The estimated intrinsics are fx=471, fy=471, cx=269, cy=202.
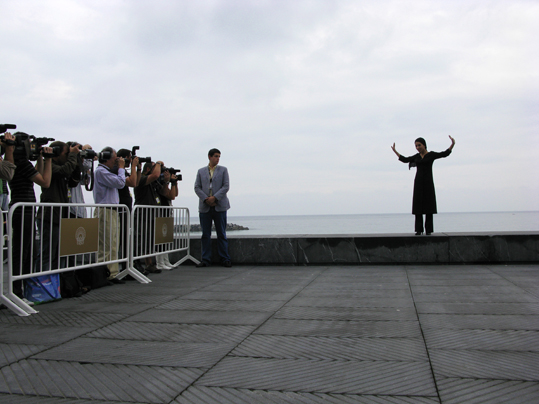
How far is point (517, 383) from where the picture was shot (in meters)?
2.73

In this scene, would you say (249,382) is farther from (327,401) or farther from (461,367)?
(461,367)

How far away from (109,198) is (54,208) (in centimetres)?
141

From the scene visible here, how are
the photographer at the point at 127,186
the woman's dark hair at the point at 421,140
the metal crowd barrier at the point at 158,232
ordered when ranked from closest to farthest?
the photographer at the point at 127,186, the metal crowd barrier at the point at 158,232, the woman's dark hair at the point at 421,140

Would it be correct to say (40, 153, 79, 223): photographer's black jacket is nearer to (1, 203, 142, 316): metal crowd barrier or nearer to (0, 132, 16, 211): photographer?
(1, 203, 142, 316): metal crowd barrier

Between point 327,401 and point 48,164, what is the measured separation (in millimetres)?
4438

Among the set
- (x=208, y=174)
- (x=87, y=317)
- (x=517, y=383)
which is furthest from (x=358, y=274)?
(x=517, y=383)

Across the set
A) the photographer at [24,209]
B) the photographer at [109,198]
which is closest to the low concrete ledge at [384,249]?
the photographer at [109,198]

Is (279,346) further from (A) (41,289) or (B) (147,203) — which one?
(B) (147,203)

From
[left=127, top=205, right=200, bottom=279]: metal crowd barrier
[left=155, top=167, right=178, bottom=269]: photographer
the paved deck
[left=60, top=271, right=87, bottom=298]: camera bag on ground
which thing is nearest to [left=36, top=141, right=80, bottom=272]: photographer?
[left=60, top=271, right=87, bottom=298]: camera bag on ground

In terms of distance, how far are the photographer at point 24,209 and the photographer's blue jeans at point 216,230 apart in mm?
3950

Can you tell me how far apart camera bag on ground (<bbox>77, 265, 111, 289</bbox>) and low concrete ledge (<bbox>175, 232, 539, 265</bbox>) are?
3.36 meters

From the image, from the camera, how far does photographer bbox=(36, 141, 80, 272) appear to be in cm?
555

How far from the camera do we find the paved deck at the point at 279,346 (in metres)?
2.67

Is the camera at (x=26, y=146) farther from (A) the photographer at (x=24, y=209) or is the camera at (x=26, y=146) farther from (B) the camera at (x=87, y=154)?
(B) the camera at (x=87, y=154)
